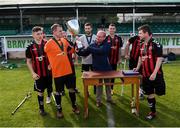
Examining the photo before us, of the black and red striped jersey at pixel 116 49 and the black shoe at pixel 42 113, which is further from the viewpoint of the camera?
the black and red striped jersey at pixel 116 49

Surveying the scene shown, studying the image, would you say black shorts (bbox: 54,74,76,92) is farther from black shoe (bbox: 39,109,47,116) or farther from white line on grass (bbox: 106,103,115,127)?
white line on grass (bbox: 106,103,115,127)

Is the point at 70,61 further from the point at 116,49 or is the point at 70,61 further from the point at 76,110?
the point at 116,49

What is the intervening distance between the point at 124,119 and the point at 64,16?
20877 millimetres

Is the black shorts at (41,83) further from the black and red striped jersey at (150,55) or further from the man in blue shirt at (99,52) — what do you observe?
the black and red striped jersey at (150,55)

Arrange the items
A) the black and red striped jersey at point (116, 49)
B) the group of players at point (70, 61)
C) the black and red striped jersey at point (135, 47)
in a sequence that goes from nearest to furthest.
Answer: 1. the group of players at point (70, 61)
2. the black and red striped jersey at point (135, 47)
3. the black and red striped jersey at point (116, 49)

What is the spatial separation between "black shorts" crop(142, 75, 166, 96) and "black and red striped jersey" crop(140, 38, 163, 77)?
4.9 inches

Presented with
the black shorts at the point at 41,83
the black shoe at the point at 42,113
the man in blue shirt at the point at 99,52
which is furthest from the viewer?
the black shoe at the point at 42,113

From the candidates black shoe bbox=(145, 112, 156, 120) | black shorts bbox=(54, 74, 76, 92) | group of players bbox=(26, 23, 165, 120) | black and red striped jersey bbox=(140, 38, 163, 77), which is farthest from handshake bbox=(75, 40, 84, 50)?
black shoe bbox=(145, 112, 156, 120)

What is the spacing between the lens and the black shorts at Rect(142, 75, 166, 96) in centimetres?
687

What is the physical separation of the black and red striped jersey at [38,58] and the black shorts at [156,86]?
2.19 metres

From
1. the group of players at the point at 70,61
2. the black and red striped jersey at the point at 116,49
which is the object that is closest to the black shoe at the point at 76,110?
the group of players at the point at 70,61

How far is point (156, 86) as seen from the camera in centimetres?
690

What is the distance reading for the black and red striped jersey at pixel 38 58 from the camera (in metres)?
7.42

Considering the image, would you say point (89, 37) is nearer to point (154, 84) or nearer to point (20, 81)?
point (154, 84)
